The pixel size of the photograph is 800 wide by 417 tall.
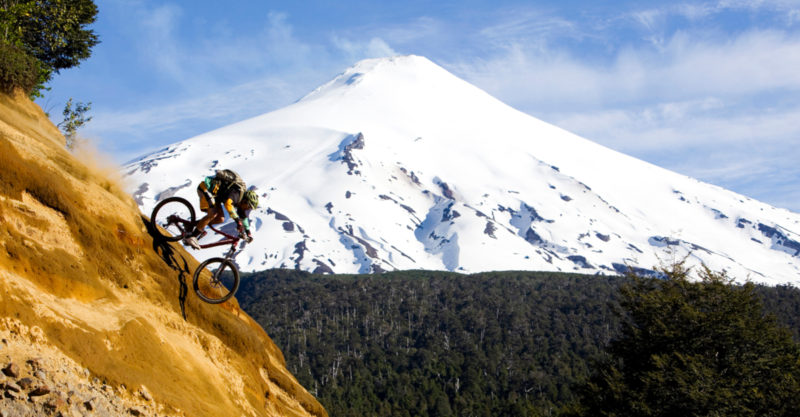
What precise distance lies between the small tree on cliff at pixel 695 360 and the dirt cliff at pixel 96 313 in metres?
16.3

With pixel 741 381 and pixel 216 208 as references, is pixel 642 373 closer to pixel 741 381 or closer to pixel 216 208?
pixel 741 381

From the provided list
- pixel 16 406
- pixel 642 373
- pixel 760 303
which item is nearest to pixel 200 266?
pixel 16 406

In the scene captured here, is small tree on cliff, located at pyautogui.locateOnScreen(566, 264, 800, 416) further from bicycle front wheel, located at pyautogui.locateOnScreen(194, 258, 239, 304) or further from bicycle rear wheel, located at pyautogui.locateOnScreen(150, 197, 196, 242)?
bicycle rear wheel, located at pyautogui.locateOnScreen(150, 197, 196, 242)

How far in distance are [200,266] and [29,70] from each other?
31.2ft

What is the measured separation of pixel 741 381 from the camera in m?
26.1

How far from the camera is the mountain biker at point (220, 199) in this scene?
14781 mm

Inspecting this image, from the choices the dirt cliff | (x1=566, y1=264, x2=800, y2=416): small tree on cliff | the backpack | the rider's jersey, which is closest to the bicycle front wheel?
the dirt cliff

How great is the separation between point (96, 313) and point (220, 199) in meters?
4.07

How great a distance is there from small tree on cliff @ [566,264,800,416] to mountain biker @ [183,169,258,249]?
18716 millimetres

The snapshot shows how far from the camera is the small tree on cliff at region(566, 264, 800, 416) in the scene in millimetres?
24688

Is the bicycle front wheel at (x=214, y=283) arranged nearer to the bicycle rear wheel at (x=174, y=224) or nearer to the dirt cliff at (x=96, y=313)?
the dirt cliff at (x=96, y=313)

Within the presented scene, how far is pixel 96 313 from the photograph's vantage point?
11.7 m

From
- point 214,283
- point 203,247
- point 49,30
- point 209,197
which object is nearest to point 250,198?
point 209,197

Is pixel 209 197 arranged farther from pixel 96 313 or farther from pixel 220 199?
pixel 96 313
